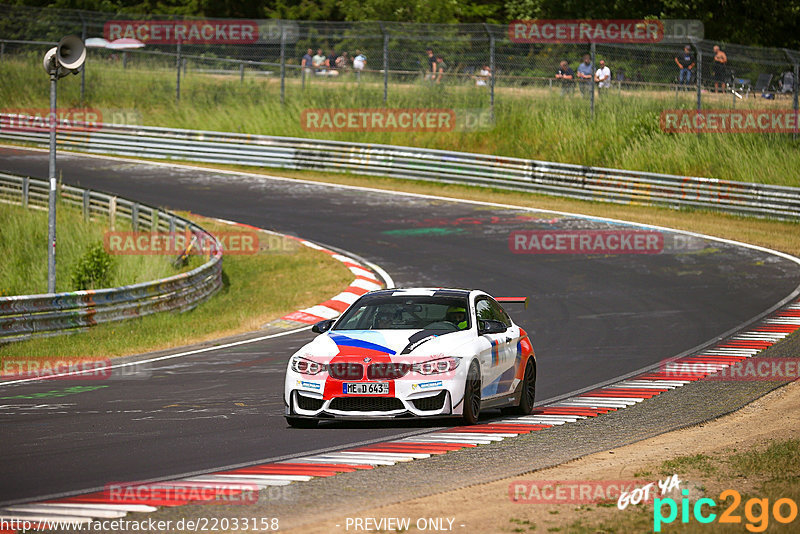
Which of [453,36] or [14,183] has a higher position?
[453,36]

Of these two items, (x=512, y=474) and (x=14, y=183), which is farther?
(x=14, y=183)

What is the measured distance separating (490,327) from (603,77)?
23.0 metres

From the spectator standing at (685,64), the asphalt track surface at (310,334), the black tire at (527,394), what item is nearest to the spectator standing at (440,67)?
the asphalt track surface at (310,334)

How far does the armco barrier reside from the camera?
28.7 m

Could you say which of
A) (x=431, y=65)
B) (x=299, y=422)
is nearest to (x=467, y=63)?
(x=431, y=65)

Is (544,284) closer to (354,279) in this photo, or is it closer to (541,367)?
(354,279)

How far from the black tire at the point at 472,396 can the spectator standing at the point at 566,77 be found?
75.6 feet

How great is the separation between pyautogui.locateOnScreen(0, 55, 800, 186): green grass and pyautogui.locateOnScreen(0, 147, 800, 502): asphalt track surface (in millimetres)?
3709

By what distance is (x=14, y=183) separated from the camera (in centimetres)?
3061

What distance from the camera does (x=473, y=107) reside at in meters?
35.9

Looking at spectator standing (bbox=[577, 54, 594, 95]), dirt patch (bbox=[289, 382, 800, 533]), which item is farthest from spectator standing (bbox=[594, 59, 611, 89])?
dirt patch (bbox=[289, 382, 800, 533])

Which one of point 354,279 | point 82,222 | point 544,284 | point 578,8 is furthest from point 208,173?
point 578,8

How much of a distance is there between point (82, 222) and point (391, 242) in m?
6.86

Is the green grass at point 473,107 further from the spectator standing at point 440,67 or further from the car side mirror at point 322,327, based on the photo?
the car side mirror at point 322,327
